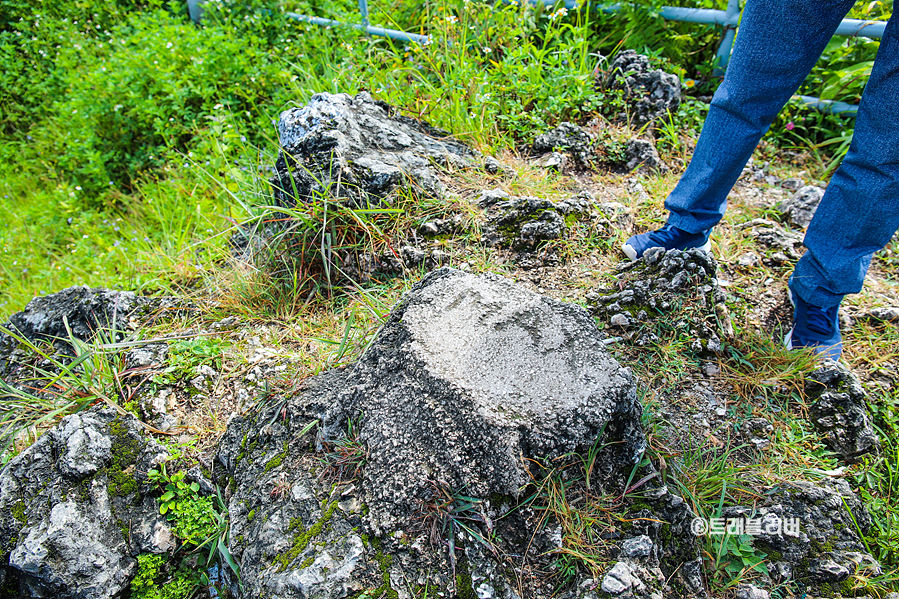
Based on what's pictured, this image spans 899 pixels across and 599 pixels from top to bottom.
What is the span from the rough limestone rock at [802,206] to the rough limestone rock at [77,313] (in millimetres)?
3667

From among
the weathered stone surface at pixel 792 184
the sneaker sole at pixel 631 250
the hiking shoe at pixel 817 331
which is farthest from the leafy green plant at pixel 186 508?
the weathered stone surface at pixel 792 184

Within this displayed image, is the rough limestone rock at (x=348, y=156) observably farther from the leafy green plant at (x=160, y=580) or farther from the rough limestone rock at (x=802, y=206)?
the rough limestone rock at (x=802, y=206)

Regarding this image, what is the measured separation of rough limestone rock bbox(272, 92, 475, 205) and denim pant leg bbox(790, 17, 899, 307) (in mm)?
1776

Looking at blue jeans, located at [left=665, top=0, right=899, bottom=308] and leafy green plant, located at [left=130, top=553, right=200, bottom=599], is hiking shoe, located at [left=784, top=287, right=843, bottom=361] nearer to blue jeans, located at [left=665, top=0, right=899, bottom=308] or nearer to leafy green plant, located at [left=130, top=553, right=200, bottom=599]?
blue jeans, located at [left=665, top=0, right=899, bottom=308]

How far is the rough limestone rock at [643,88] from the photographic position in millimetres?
3488

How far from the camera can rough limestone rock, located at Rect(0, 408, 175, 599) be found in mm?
1574

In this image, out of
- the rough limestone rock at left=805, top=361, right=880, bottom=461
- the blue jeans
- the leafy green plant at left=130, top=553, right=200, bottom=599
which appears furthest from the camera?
the rough limestone rock at left=805, top=361, right=880, bottom=461

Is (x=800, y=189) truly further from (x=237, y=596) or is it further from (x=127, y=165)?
(x=127, y=165)

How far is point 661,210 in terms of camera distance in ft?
9.50

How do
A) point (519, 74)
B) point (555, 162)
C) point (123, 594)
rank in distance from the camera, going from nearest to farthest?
point (123, 594)
point (555, 162)
point (519, 74)

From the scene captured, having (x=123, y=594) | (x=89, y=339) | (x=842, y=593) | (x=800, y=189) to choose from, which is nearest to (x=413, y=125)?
(x=89, y=339)

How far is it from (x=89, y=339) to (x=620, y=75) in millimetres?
3634

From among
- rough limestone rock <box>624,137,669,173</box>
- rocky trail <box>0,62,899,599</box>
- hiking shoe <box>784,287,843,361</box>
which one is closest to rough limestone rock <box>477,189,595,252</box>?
rocky trail <box>0,62,899,599</box>

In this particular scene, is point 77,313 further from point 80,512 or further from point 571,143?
point 571,143
